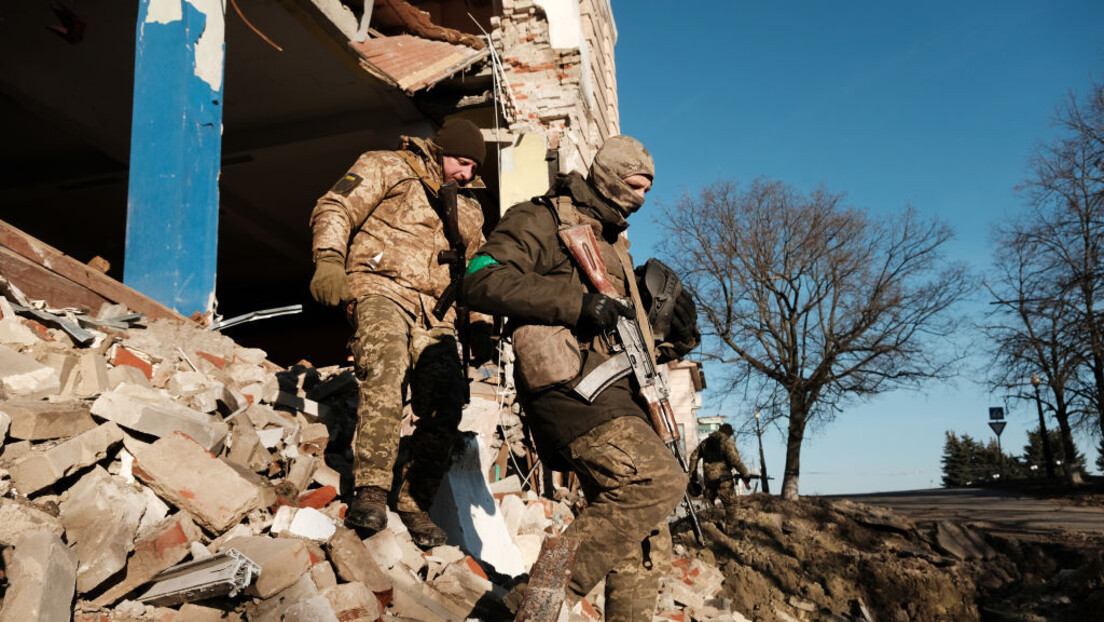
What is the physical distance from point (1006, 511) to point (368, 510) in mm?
12890

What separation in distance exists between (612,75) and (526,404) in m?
11.2

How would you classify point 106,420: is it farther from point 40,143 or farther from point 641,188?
point 40,143

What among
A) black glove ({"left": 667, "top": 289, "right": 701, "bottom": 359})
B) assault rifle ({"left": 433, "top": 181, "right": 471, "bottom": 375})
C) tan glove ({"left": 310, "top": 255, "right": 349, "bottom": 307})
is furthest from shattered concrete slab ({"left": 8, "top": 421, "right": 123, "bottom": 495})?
black glove ({"left": 667, "top": 289, "right": 701, "bottom": 359})

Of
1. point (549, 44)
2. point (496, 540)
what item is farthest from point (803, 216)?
point (496, 540)

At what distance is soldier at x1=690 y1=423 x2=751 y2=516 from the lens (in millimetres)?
11031

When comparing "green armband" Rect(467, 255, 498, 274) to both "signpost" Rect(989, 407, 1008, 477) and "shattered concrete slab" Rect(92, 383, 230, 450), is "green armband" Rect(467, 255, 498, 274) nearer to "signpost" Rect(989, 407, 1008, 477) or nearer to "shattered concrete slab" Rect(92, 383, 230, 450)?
"shattered concrete slab" Rect(92, 383, 230, 450)

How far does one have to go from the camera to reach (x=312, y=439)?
4.15 m

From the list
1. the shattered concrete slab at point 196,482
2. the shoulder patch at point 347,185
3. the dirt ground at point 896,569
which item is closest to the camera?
the shattered concrete slab at point 196,482

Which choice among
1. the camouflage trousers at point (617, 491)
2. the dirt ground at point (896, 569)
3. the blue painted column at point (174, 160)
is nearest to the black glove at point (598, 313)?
the camouflage trousers at point (617, 491)

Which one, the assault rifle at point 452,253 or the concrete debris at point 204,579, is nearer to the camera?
the concrete debris at point 204,579

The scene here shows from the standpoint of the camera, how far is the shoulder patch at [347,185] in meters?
3.55

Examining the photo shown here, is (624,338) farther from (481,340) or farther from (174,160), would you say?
(174,160)

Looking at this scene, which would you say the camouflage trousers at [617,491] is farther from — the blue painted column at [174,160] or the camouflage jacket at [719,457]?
the camouflage jacket at [719,457]

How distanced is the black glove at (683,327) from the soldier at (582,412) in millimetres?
441
